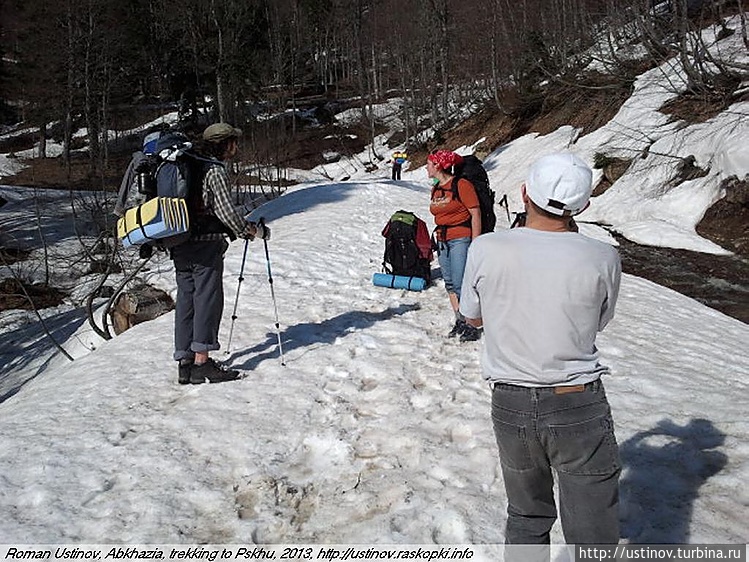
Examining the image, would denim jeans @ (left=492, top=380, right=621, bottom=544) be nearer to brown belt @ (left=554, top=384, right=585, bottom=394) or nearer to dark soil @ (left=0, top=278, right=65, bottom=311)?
brown belt @ (left=554, top=384, right=585, bottom=394)

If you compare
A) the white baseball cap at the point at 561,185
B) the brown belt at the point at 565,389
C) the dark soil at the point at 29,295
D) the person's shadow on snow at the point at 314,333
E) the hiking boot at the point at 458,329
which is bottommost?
the dark soil at the point at 29,295

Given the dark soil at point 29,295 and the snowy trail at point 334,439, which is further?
the dark soil at point 29,295

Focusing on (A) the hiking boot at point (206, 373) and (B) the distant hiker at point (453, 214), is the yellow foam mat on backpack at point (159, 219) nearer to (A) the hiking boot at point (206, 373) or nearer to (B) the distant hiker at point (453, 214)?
(A) the hiking boot at point (206, 373)

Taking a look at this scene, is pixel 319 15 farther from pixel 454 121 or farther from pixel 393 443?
pixel 393 443

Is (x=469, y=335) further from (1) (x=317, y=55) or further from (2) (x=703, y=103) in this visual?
(1) (x=317, y=55)

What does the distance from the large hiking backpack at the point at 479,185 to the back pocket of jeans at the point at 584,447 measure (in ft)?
13.6

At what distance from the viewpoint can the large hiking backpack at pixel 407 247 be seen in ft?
29.8

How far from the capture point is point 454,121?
39.2 m

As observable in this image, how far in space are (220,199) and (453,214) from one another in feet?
8.25

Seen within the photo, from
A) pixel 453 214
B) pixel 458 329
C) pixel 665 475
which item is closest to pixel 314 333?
pixel 458 329

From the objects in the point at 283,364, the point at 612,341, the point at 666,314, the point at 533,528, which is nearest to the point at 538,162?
the point at 533,528

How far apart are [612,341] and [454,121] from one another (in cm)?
3420

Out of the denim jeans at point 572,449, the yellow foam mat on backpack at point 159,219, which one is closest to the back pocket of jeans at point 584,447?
the denim jeans at point 572,449

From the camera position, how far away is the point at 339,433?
4.65m
